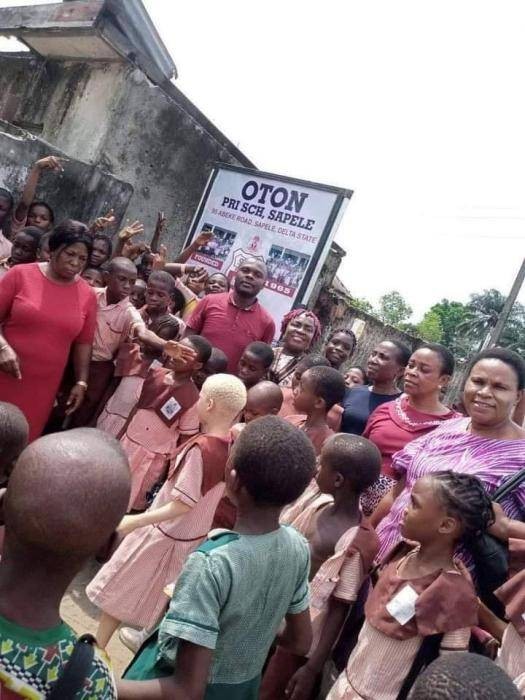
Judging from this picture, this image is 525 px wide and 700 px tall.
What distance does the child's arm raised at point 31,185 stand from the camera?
500cm

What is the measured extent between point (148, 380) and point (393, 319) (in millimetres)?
48902

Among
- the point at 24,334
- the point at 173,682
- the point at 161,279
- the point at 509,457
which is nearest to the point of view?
the point at 173,682

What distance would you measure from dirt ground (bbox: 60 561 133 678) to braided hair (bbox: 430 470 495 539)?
1.72 metres

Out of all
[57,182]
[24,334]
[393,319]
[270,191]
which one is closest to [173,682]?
[24,334]

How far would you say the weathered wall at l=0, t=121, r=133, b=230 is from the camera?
5.22 m

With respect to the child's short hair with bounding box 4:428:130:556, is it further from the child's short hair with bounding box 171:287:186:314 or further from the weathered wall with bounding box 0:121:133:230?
the weathered wall with bounding box 0:121:133:230

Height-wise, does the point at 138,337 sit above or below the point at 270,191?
below

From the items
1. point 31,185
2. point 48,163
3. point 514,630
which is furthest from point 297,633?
point 48,163

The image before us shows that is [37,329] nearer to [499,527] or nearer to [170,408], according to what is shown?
[170,408]

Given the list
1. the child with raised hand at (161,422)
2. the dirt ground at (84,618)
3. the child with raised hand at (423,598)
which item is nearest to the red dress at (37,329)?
the child with raised hand at (161,422)

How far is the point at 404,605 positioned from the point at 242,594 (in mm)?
796

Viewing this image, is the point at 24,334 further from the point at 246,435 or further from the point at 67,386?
the point at 246,435

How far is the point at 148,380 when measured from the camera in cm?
344

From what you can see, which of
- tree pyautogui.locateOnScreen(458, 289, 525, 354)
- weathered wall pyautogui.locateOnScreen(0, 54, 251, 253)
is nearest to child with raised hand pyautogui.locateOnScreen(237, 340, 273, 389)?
weathered wall pyautogui.locateOnScreen(0, 54, 251, 253)
